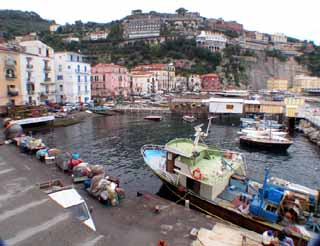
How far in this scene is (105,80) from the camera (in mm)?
81250

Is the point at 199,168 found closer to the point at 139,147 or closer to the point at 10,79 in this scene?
the point at 139,147

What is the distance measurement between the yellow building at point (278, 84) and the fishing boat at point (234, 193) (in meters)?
143

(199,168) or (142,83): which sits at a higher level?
(142,83)

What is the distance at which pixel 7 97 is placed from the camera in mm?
45906

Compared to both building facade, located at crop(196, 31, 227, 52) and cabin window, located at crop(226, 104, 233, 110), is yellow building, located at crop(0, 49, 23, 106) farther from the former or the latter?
building facade, located at crop(196, 31, 227, 52)

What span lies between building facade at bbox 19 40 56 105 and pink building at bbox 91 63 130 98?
2401 centimetres

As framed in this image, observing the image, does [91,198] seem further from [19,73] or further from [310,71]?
[310,71]

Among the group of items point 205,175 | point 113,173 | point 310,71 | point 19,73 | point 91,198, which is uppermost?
point 310,71

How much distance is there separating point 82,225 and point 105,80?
251 ft

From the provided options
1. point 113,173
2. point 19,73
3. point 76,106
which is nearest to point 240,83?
point 76,106

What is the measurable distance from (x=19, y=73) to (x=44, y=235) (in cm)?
4836

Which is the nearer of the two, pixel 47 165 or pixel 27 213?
pixel 27 213

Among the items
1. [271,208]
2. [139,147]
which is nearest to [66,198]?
[271,208]

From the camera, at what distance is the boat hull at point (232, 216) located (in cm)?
1127
